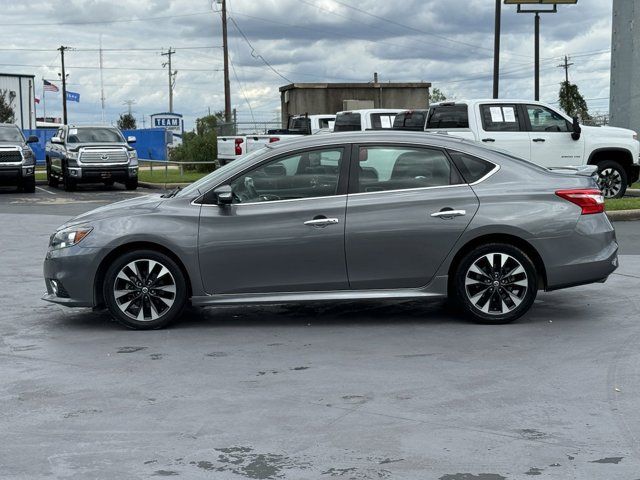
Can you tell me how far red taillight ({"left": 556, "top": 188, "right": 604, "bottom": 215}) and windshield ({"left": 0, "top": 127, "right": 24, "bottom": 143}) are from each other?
23.9 metres

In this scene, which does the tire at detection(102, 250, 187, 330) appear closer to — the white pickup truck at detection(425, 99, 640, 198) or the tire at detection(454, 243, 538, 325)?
the tire at detection(454, 243, 538, 325)

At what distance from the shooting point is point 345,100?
4244 centimetres

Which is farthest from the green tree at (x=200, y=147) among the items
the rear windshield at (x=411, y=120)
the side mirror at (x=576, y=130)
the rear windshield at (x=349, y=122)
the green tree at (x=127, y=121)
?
the green tree at (x=127, y=121)

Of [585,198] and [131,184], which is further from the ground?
[585,198]

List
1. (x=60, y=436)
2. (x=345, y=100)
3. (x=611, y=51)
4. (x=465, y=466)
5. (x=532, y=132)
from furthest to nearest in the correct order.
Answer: (x=345, y=100) → (x=611, y=51) → (x=532, y=132) → (x=60, y=436) → (x=465, y=466)

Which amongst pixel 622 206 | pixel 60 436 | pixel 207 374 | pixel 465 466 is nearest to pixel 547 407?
pixel 465 466

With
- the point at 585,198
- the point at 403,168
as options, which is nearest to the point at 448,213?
the point at 403,168

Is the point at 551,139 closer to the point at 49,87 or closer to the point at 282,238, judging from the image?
the point at 282,238

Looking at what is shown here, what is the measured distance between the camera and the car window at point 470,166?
878 cm

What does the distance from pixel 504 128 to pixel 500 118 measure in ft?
0.72

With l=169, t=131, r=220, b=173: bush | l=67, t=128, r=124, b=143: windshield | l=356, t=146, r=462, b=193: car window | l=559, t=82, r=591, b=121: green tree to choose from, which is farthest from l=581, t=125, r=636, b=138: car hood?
l=559, t=82, r=591, b=121: green tree

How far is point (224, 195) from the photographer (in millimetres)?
8461

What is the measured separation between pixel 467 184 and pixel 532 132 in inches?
473

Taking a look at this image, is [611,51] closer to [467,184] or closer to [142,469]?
[467,184]
